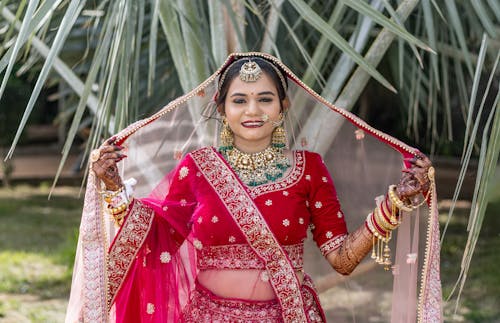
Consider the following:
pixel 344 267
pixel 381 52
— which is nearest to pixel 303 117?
pixel 381 52

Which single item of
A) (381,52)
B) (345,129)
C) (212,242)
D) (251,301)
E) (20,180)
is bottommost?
(251,301)

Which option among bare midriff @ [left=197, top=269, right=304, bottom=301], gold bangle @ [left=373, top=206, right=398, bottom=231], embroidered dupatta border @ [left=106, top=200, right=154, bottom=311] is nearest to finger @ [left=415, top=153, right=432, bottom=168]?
gold bangle @ [left=373, top=206, right=398, bottom=231]

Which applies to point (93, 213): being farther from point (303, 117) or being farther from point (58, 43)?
point (303, 117)

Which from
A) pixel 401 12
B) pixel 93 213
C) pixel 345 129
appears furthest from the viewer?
pixel 401 12

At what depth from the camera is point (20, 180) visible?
10695 mm

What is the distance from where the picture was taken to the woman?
2.28 meters

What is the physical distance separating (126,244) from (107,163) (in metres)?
0.29

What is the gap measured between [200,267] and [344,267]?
43 centimetres

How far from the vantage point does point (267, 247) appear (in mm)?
2312

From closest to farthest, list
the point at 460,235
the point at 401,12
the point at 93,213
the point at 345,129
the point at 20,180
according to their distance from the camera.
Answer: the point at 93,213
the point at 345,129
the point at 401,12
the point at 460,235
the point at 20,180

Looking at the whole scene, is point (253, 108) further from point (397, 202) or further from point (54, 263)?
point (54, 263)

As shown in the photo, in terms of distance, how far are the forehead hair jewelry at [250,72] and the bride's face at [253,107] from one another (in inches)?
0.5

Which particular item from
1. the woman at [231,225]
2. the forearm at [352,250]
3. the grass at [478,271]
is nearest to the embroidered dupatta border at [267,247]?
the woman at [231,225]

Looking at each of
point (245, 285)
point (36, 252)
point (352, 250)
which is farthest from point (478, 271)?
point (245, 285)
